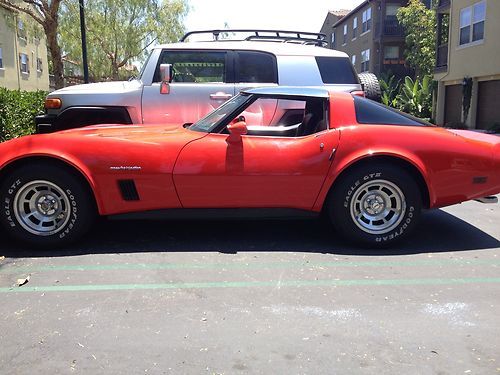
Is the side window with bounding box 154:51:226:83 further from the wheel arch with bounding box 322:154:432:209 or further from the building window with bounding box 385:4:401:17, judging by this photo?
the building window with bounding box 385:4:401:17

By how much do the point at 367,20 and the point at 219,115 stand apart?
37.8m

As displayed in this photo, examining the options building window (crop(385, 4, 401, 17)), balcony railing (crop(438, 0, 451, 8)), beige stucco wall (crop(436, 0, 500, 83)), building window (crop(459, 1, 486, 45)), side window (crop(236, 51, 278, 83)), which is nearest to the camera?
side window (crop(236, 51, 278, 83))

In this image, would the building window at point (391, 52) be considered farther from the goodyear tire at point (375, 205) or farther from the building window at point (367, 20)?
the goodyear tire at point (375, 205)

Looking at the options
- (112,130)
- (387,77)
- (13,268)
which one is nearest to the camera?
(13,268)

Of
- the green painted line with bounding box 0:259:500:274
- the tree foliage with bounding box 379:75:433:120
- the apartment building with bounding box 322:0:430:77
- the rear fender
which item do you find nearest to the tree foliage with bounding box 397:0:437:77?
the tree foliage with bounding box 379:75:433:120

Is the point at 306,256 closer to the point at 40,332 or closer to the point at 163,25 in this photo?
the point at 40,332

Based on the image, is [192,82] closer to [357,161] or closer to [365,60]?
[357,161]

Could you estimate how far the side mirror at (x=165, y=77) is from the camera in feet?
21.1

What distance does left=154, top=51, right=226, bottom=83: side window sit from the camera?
686 cm

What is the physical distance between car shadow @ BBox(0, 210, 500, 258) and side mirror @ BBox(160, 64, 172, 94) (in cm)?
189

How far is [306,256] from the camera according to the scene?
15.0 ft

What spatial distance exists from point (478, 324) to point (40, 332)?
8.99ft

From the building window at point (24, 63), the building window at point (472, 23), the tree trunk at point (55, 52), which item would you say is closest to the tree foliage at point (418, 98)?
the building window at point (472, 23)

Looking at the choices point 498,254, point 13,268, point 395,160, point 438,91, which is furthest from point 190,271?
point 438,91
